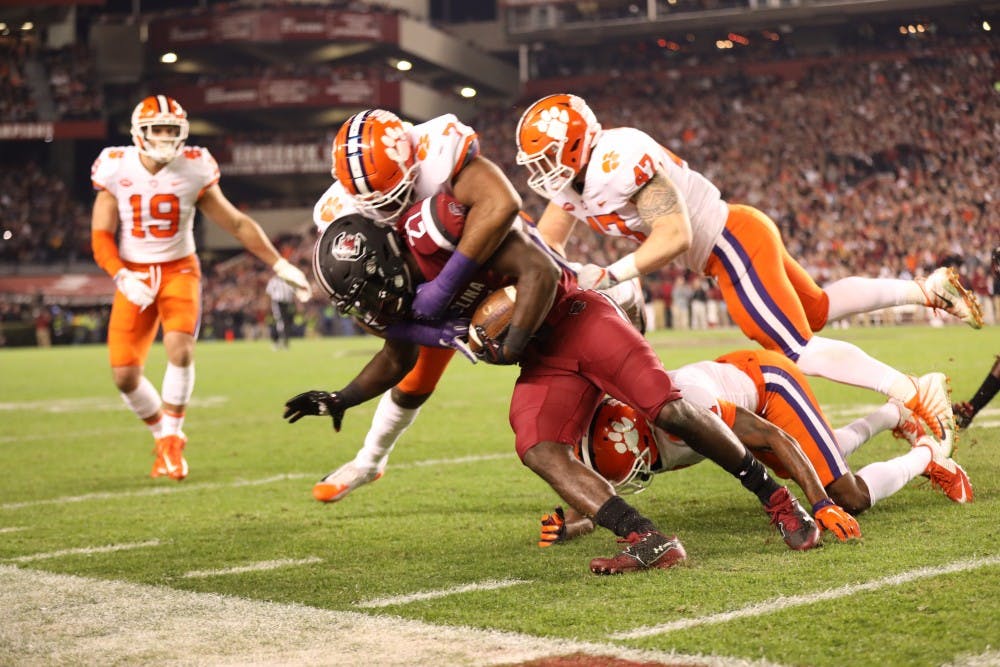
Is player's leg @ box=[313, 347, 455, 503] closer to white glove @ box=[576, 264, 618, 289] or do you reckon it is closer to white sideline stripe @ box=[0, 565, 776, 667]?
white glove @ box=[576, 264, 618, 289]

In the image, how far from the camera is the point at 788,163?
2473 centimetres

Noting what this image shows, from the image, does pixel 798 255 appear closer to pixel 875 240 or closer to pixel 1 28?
pixel 875 240

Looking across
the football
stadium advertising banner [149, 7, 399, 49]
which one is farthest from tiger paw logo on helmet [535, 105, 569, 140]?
stadium advertising banner [149, 7, 399, 49]

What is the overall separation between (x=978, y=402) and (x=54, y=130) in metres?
31.3

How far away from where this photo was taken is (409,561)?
3.86 meters

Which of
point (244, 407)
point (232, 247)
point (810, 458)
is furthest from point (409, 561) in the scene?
point (232, 247)

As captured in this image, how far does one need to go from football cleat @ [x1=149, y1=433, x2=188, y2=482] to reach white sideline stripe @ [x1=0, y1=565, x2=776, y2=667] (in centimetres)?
274

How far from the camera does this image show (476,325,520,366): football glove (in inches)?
146

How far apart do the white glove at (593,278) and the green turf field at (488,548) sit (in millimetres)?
839

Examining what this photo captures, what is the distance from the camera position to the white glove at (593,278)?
13.0 feet

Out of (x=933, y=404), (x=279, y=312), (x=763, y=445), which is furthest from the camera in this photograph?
(x=279, y=312)

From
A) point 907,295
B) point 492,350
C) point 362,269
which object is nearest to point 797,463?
point 492,350

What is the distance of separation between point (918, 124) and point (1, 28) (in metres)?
24.8

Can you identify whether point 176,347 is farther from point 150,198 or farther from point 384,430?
point 384,430
